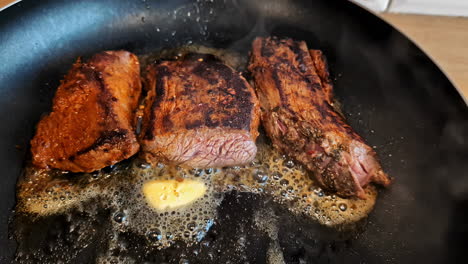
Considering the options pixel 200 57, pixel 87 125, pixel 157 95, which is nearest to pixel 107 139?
pixel 87 125

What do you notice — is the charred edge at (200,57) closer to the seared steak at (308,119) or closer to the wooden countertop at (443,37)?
the seared steak at (308,119)

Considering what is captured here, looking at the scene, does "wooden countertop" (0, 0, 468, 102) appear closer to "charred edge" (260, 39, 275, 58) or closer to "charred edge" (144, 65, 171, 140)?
"charred edge" (260, 39, 275, 58)

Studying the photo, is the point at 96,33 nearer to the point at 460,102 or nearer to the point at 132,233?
the point at 132,233

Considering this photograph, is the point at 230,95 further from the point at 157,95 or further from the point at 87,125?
the point at 87,125

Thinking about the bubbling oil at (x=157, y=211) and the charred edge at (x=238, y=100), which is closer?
the bubbling oil at (x=157, y=211)

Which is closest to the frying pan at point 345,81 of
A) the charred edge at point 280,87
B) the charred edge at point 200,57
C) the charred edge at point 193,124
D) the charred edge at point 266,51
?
the charred edge at point 200,57

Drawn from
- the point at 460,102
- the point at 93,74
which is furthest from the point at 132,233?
the point at 460,102

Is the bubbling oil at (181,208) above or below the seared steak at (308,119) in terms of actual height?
below
